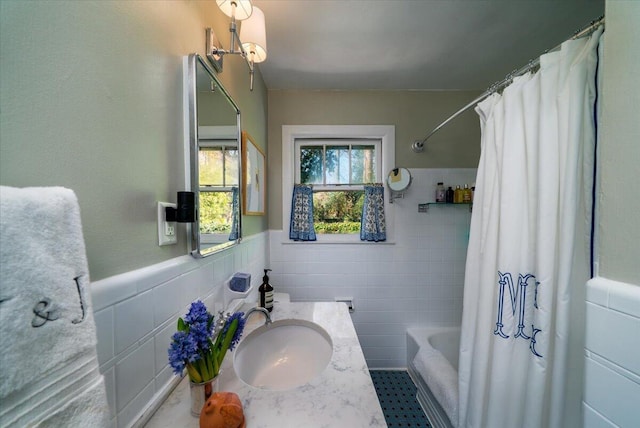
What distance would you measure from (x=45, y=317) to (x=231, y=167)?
856 millimetres

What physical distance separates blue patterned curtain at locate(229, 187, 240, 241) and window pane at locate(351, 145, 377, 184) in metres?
1.24

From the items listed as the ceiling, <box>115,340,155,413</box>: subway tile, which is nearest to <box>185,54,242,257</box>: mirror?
<box>115,340,155,413</box>: subway tile

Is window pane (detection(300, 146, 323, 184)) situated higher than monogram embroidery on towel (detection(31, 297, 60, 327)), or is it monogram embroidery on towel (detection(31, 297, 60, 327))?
window pane (detection(300, 146, 323, 184))

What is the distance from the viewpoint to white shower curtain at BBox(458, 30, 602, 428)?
76 cm

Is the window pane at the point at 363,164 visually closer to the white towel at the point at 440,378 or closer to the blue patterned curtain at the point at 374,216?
the blue patterned curtain at the point at 374,216

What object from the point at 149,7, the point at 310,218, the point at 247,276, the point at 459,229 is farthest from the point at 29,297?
the point at 459,229

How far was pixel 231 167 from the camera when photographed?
104 centimetres

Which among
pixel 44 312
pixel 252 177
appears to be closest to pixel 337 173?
pixel 252 177

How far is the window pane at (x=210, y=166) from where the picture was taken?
0.78m

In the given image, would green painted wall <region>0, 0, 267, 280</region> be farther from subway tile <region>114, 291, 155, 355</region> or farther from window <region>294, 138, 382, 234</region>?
window <region>294, 138, 382, 234</region>

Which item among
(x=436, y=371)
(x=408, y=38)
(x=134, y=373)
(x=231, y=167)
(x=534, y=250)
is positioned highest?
(x=408, y=38)

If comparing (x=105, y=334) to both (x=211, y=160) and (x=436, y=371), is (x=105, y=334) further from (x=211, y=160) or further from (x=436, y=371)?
(x=436, y=371)

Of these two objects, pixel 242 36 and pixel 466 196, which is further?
pixel 466 196

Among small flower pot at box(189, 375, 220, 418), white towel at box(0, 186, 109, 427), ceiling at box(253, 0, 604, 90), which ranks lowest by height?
small flower pot at box(189, 375, 220, 418)
